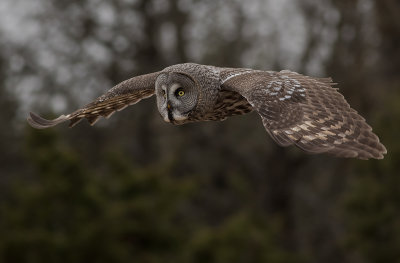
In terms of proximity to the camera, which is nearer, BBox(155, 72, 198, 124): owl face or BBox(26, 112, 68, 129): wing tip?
BBox(155, 72, 198, 124): owl face

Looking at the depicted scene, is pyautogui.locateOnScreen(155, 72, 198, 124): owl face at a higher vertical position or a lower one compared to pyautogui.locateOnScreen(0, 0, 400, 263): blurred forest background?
higher

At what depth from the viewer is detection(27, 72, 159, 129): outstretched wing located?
6.89 metres

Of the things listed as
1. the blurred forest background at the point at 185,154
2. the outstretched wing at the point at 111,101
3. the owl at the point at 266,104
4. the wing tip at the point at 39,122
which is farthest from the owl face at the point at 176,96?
the blurred forest background at the point at 185,154

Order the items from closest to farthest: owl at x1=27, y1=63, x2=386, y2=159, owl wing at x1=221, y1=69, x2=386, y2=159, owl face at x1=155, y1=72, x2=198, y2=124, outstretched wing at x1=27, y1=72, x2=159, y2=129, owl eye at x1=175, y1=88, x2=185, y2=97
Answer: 1. owl wing at x1=221, y1=69, x2=386, y2=159
2. owl at x1=27, y1=63, x2=386, y2=159
3. owl face at x1=155, y1=72, x2=198, y2=124
4. owl eye at x1=175, y1=88, x2=185, y2=97
5. outstretched wing at x1=27, y1=72, x2=159, y2=129

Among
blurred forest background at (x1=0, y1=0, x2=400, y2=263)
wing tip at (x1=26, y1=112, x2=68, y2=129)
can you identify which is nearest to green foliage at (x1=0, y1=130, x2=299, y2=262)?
blurred forest background at (x1=0, y1=0, x2=400, y2=263)

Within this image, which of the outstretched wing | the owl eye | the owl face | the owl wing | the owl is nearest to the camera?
the owl wing

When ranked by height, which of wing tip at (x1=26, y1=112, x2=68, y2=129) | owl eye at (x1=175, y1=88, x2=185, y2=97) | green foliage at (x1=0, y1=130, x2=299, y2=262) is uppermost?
owl eye at (x1=175, y1=88, x2=185, y2=97)

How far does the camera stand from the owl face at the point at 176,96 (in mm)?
6660

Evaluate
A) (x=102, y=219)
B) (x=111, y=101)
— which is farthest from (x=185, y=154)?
(x=111, y=101)

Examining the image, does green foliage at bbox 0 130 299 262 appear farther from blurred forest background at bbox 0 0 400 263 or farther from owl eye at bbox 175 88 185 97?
owl eye at bbox 175 88 185 97

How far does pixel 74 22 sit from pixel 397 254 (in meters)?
8.91

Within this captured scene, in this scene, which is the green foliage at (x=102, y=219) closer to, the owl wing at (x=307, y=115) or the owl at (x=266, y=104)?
the owl at (x=266, y=104)

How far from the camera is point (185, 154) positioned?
18.6 meters

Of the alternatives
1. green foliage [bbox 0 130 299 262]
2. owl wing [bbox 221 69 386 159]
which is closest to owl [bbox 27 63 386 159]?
owl wing [bbox 221 69 386 159]
